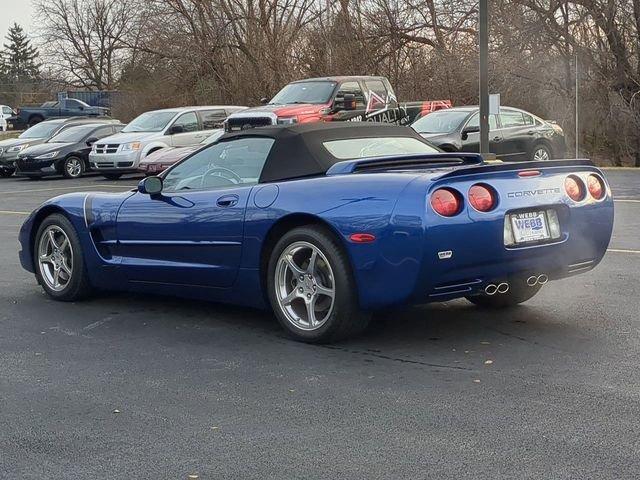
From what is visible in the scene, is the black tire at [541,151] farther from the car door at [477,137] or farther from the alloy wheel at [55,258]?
the alloy wheel at [55,258]

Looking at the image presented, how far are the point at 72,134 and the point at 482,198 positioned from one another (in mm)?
21049

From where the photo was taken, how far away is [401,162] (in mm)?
6227

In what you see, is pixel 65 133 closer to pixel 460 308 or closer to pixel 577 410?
pixel 460 308

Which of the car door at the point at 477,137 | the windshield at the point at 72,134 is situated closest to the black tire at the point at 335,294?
the car door at the point at 477,137

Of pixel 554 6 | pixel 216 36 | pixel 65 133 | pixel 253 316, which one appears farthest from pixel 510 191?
pixel 216 36

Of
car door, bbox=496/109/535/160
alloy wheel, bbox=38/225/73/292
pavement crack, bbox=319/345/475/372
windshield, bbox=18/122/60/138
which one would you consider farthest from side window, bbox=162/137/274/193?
windshield, bbox=18/122/60/138

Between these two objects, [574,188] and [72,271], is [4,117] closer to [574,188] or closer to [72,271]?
[72,271]

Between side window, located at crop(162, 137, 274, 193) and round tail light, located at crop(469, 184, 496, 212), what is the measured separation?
1553 millimetres

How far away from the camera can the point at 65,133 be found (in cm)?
2536

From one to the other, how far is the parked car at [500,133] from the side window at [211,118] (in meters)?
5.85

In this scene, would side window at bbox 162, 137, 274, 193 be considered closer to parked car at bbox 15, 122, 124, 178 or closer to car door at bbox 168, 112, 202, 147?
car door at bbox 168, 112, 202, 147

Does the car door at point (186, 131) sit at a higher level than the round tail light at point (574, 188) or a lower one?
higher

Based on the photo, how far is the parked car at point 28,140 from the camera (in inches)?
987

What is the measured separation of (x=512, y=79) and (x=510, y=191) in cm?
2314
